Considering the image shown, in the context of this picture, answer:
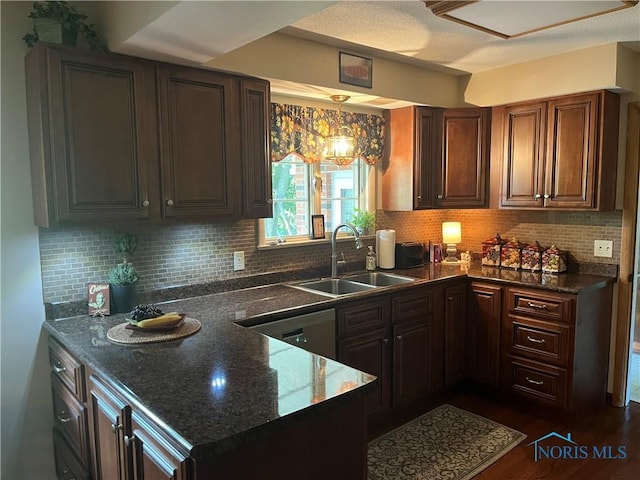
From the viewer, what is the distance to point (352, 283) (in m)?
3.23

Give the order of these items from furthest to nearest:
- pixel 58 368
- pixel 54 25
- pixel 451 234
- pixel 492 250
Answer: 1. pixel 451 234
2. pixel 492 250
3. pixel 58 368
4. pixel 54 25

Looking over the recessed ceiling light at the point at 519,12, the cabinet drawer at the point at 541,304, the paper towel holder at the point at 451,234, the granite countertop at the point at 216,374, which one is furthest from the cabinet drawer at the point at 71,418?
the paper towel holder at the point at 451,234

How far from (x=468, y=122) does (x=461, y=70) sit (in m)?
0.41

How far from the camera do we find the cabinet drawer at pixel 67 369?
75.0 inches

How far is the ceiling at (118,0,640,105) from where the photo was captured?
1.70 metres

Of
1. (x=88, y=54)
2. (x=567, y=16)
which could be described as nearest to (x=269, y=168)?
(x=88, y=54)

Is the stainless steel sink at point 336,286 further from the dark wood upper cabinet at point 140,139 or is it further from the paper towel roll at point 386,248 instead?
the dark wood upper cabinet at point 140,139

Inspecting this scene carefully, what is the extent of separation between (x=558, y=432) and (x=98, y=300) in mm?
2864

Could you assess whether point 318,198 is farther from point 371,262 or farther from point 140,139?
point 140,139

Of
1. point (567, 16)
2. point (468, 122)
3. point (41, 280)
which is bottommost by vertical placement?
point (41, 280)

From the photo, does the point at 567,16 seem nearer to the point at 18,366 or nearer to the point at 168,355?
the point at 168,355

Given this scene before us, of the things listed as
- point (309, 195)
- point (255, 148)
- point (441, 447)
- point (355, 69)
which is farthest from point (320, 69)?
point (441, 447)

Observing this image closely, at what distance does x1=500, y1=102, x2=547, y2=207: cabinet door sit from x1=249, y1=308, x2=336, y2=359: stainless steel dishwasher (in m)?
1.79

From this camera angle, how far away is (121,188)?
2164 millimetres
